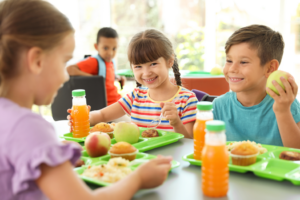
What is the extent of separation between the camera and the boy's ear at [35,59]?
711mm

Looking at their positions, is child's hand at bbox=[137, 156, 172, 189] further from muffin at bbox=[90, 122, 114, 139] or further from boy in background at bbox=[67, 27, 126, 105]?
boy in background at bbox=[67, 27, 126, 105]

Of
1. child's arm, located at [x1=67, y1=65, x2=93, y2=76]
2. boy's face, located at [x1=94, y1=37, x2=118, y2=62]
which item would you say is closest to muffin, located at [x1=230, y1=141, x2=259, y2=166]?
child's arm, located at [x1=67, y1=65, x2=93, y2=76]

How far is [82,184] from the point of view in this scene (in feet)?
2.29

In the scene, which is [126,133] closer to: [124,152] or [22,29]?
[124,152]

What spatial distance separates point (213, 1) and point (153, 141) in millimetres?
4930

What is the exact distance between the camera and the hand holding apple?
4.27 ft

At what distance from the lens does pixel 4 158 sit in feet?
2.20

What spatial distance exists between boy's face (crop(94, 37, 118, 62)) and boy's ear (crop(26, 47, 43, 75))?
3.27 m

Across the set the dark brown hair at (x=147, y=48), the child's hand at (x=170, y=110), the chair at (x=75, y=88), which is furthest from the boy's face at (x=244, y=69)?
the chair at (x=75, y=88)

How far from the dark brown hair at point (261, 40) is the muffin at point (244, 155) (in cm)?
73

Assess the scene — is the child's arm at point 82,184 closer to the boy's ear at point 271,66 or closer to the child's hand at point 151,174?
the child's hand at point 151,174

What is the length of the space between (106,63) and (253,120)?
264cm

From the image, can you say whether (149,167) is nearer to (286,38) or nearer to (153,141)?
(153,141)

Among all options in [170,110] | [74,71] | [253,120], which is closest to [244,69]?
[253,120]
